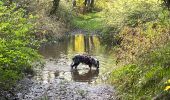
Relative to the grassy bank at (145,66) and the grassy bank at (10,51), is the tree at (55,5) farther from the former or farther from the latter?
the grassy bank at (10,51)

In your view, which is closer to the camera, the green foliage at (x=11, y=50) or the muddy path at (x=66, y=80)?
the green foliage at (x=11, y=50)

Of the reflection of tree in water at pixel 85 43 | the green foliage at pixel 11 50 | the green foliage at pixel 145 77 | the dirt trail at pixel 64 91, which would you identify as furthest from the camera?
the reflection of tree in water at pixel 85 43

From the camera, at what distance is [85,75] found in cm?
1894

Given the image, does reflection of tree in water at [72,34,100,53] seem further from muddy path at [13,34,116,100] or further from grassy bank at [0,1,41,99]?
grassy bank at [0,1,41,99]

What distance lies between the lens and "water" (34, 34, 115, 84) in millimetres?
18172

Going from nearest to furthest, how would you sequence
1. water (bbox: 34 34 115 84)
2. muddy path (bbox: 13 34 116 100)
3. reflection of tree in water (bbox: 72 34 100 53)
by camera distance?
muddy path (bbox: 13 34 116 100) → water (bbox: 34 34 115 84) → reflection of tree in water (bbox: 72 34 100 53)

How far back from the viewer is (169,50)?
39.5ft

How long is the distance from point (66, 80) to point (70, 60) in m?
5.45

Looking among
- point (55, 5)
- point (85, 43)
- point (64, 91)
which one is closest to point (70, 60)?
point (64, 91)

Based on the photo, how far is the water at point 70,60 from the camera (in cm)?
1817

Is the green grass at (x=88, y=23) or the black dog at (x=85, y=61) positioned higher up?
the black dog at (x=85, y=61)

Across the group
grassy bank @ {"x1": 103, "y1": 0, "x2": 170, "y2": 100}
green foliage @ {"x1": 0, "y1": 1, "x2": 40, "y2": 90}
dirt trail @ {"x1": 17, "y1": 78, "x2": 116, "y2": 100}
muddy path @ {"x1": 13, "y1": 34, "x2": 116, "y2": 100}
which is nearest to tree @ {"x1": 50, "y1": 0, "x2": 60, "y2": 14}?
muddy path @ {"x1": 13, "y1": 34, "x2": 116, "y2": 100}

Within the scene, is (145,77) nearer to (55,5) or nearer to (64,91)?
(64,91)

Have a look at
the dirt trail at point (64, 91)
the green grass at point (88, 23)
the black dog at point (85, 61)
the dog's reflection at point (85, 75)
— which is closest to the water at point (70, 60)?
the dog's reflection at point (85, 75)
